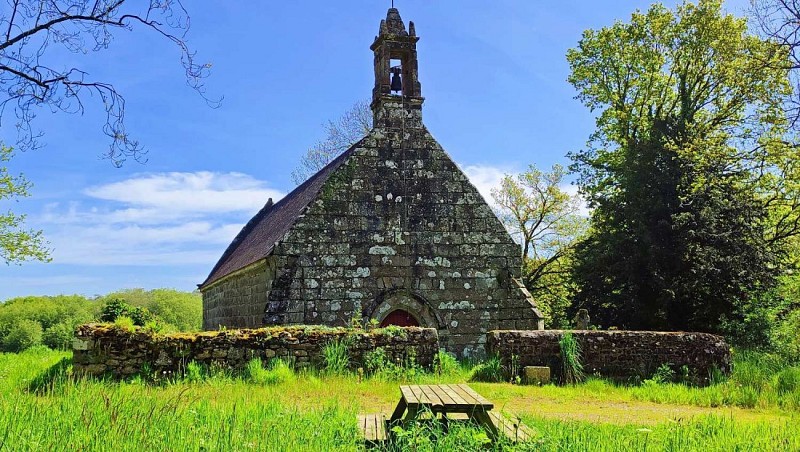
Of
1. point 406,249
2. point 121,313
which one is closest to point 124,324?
point 121,313

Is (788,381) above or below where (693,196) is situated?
below

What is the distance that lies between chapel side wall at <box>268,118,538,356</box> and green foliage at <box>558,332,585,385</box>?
3.56 metres

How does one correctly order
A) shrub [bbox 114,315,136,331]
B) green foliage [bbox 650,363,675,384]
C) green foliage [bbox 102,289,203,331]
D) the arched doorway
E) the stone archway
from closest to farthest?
shrub [bbox 114,315,136,331]
green foliage [bbox 650,363,675,384]
the stone archway
the arched doorway
green foliage [bbox 102,289,203,331]

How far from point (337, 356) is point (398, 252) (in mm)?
4579

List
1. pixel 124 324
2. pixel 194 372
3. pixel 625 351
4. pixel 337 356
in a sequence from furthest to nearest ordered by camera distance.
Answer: pixel 625 351 → pixel 337 356 → pixel 124 324 → pixel 194 372

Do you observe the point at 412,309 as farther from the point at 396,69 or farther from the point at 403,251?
the point at 396,69

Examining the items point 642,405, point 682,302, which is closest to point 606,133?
point 682,302

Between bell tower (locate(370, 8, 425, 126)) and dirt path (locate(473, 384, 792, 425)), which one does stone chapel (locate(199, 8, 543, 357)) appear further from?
dirt path (locate(473, 384, 792, 425))

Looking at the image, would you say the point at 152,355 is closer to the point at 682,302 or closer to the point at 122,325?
the point at 122,325

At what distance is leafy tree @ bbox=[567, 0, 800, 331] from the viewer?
1788 centimetres

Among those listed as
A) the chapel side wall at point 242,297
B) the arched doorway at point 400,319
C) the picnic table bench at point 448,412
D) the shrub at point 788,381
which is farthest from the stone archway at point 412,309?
the picnic table bench at point 448,412

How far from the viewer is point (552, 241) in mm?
30984

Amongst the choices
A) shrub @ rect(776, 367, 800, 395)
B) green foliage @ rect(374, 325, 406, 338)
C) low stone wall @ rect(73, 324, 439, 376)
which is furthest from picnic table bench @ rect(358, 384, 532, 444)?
shrub @ rect(776, 367, 800, 395)

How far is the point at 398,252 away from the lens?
47.5ft
